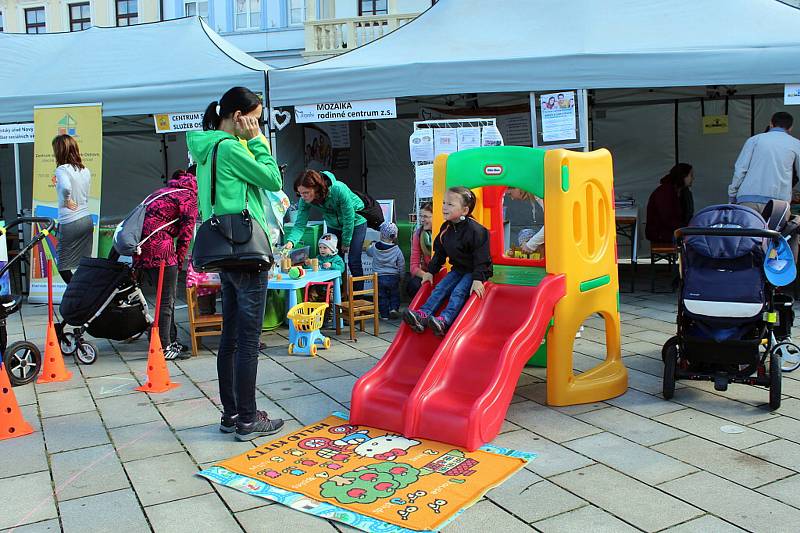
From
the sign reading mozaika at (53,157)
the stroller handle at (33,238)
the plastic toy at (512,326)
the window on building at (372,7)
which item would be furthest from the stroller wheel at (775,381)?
the window on building at (372,7)

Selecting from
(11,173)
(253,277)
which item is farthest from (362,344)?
(11,173)

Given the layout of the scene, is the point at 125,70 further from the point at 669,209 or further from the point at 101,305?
the point at 669,209

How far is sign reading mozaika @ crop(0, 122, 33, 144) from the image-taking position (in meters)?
10.1

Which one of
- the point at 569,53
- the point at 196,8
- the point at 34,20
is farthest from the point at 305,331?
the point at 34,20

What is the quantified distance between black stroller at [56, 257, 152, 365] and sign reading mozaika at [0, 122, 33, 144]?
4343 millimetres

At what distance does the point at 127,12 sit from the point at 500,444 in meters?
27.8

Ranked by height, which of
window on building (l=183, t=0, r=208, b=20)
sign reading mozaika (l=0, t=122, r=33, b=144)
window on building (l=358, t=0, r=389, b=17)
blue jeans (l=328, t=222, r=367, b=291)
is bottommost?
blue jeans (l=328, t=222, r=367, b=291)

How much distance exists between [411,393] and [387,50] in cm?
571

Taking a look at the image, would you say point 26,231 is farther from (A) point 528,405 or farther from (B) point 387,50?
(A) point 528,405

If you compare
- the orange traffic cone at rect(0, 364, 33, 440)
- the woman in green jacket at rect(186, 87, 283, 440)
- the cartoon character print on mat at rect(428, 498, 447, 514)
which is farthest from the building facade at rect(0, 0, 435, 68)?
the cartoon character print on mat at rect(428, 498, 447, 514)

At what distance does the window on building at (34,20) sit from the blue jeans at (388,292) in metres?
25.7

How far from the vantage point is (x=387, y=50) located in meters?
9.26

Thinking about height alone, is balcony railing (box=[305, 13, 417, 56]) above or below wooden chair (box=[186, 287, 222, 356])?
above

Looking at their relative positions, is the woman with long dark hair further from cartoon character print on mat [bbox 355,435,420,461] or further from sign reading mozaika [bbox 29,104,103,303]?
cartoon character print on mat [bbox 355,435,420,461]
